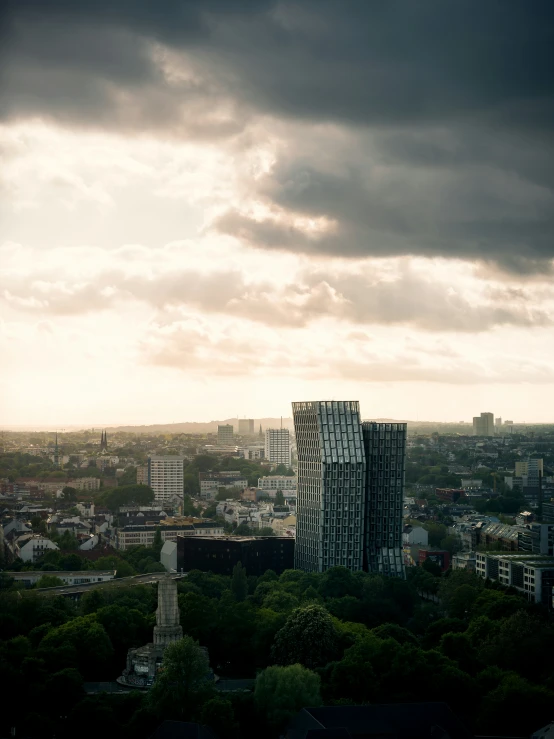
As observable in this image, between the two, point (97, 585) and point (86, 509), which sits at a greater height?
point (86, 509)

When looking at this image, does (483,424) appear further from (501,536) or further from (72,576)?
(72,576)

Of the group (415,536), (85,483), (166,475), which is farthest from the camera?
(166,475)

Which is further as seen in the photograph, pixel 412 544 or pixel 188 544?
pixel 412 544

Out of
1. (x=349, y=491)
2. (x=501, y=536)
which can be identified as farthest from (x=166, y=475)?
(x=349, y=491)

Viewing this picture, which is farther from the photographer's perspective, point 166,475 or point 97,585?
point 166,475

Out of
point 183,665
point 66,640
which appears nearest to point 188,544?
point 66,640

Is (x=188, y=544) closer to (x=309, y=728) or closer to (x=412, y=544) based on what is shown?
(x=412, y=544)

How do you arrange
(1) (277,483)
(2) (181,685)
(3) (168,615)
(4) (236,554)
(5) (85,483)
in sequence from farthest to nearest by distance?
(1) (277,483) < (5) (85,483) < (4) (236,554) < (3) (168,615) < (2) (181,685)
